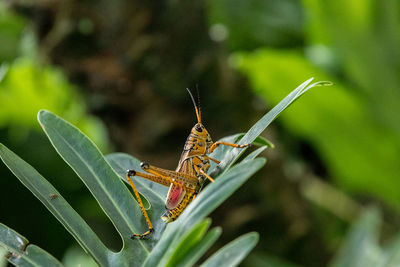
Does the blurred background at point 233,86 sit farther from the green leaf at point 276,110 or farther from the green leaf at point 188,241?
the green leaf at point 188,241

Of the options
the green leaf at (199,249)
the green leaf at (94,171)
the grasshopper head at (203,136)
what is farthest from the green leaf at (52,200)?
the grasshopper head at (203,136)

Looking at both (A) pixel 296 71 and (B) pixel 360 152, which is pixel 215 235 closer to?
(A) pixel 296 71

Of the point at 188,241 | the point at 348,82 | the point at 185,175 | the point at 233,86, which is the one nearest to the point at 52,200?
the point at 188,241

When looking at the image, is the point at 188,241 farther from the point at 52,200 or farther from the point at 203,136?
the point at 203,136

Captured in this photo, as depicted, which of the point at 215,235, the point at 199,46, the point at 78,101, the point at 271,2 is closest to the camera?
the point at 215,235

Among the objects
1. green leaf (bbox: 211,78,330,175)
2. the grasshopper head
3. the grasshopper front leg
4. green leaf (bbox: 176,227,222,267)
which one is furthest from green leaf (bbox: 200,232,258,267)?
the grasshopper head

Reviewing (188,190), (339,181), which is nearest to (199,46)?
(339,181)

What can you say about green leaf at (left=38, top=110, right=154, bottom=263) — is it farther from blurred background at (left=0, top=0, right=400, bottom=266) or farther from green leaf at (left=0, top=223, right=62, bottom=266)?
blurred background at (left=0, top=0, right=400, bottom=266)
